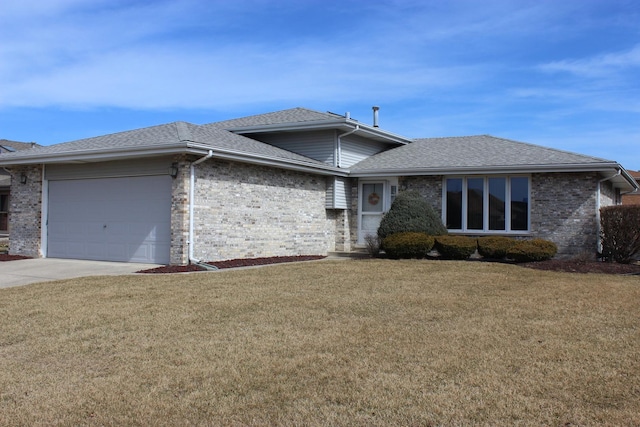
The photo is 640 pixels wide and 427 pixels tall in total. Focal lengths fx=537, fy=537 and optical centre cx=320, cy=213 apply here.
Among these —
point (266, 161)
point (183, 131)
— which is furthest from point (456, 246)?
point (183, 131)

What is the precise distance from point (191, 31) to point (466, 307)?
10.7m

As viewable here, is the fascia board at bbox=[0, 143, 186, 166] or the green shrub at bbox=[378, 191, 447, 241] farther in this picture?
the green shrub at bbox=[378, 191, 447, 241]

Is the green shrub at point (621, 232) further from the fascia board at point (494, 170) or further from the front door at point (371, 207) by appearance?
the front door at point (371, 207)

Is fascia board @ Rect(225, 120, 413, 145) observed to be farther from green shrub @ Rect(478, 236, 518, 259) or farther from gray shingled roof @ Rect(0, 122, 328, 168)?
green shrub @ Rect(478, 236, 518, 259)

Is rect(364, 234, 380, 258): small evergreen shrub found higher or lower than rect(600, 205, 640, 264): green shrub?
lower

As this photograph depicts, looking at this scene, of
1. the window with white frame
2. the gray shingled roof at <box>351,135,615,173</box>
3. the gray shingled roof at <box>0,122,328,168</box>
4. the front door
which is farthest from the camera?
the front door

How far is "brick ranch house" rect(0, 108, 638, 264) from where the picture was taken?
13875 mm

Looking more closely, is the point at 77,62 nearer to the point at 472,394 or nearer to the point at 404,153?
the point at 404,153

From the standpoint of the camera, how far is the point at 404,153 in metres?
20.3

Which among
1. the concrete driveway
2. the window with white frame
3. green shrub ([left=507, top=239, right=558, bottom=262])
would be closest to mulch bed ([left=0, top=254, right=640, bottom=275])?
green shrub ([left=507, top=239, right=558, bottom=262])

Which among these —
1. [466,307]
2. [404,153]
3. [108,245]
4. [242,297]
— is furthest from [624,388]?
[404,153]

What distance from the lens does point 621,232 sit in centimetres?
1442

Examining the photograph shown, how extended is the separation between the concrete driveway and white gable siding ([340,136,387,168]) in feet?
26.3

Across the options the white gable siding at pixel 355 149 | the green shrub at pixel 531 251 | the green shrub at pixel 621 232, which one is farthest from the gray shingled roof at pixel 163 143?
the green shrub at pixel 621 232
